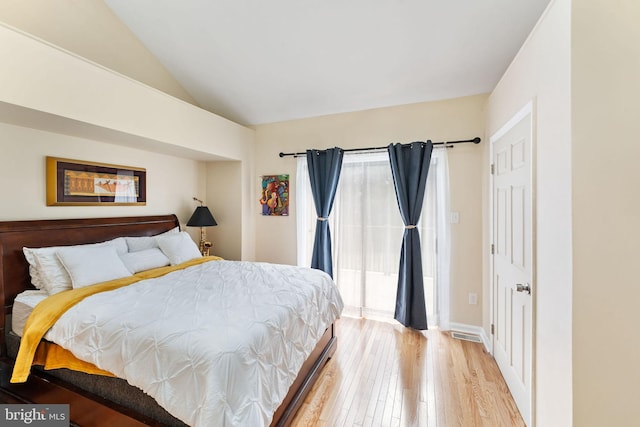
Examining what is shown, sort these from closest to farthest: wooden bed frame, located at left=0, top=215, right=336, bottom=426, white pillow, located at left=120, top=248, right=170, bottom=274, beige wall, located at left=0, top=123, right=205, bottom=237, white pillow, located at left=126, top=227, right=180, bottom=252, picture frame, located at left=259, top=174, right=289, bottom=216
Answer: wooden bed frame, located at left=0, top=215, right=336, bottom=426 < beige wall, located at left=0, top=123, right=205, bottom=237 < white pillow, located at left=120, top=248, right=170, bottom=274 < white pillow, located at left=126, top=227, right=180, bottom=252 < picture frame, located at left=259, top=174, right=289, bottom=216

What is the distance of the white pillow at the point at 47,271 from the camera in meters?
2.02

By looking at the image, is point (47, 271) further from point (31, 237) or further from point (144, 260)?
point (144, 260)

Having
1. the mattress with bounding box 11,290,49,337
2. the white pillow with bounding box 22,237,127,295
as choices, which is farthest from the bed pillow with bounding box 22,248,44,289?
the mattress with bounding box 11,290,49,337

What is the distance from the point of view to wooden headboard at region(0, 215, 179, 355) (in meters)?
1.98

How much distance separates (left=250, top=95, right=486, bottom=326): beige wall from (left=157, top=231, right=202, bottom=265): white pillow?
4.38 feet

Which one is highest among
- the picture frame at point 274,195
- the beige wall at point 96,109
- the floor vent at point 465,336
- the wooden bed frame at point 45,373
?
the beige wall at point 96,109

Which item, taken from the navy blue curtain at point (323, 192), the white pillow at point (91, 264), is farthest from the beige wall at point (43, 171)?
the navy blue curtain at point (323, 192)

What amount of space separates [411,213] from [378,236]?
0.52m

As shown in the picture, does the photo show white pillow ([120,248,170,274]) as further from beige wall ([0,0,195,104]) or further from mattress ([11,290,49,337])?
beige wall ([0,0,195,104])

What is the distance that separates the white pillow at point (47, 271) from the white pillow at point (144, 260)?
46 cm

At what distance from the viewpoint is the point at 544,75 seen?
1.47m

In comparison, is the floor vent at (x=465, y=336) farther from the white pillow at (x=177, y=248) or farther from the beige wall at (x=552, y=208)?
the white pillow at (x=177, y=248)

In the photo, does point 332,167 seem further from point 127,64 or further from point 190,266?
point 127,64

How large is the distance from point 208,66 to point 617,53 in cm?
332
